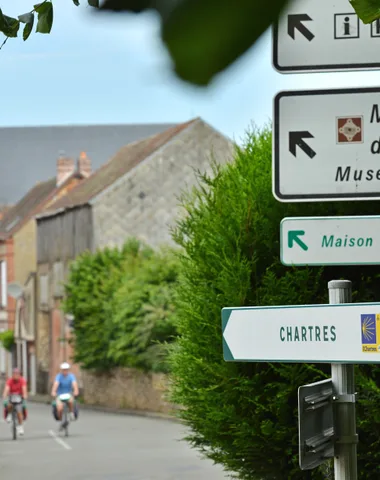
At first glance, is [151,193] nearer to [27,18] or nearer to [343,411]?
[343,411]

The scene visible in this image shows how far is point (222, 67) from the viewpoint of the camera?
65 centimetres

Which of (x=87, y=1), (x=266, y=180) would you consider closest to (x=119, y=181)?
(x=266, y=180)

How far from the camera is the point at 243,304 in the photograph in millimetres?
6621

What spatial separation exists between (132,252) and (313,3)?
37.5m

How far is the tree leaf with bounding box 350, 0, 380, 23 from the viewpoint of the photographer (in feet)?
2.89

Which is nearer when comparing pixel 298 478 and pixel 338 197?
pixel 338 197

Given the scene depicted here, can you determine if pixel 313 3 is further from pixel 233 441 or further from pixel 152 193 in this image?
pixel 152 193

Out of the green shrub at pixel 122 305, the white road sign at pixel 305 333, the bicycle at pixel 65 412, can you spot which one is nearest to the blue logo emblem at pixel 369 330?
the white road sign at pixel 305 333

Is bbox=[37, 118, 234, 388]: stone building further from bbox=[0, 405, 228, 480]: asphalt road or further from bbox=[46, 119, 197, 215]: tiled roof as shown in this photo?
bbox=[0, 405, 228, 480]: asphalt road

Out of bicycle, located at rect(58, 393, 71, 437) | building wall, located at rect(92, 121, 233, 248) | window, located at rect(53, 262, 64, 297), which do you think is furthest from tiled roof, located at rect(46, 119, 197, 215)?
bicycle, located at rect(58, 393, 71, 437)

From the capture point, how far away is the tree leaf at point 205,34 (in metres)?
0.64

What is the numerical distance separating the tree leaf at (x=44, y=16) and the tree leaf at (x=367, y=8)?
0.33 meters

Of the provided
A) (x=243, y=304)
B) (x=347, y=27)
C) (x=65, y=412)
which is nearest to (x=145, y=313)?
(x=65, y=412)

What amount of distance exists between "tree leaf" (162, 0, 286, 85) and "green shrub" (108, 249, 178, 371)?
101 feet
